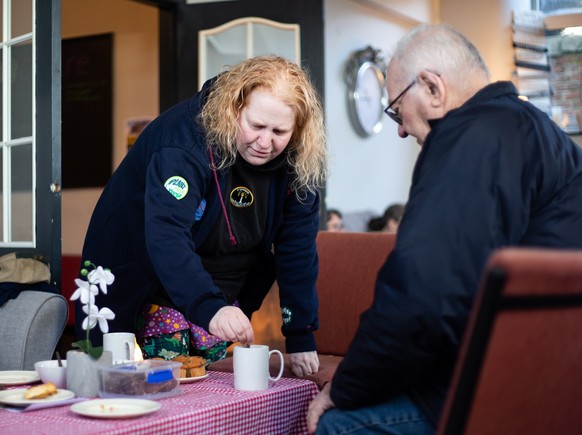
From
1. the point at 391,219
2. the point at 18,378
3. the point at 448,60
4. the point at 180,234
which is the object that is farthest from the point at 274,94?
the point at 391,219

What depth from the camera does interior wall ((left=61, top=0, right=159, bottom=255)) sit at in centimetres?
657

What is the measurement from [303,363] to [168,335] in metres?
0.37

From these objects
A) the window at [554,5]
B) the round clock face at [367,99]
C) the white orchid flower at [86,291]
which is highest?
the window at [554,5]

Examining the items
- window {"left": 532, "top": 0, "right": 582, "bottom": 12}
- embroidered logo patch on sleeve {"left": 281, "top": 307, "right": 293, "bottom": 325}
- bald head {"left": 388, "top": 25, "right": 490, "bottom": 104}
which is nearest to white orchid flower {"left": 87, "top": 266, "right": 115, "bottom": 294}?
embroidered logo patch on sleeve {"left": 281, "top": 307, "right": 293, "bottom": 325}

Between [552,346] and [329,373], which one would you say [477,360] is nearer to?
[552,346]

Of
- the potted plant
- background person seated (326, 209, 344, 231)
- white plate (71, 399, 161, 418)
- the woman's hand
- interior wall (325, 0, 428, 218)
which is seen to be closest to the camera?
white plate (71, 399, 161, 418)

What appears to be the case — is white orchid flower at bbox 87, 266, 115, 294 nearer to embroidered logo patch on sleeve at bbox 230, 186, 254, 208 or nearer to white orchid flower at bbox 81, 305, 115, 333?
white orchid flower at bbox 81, 305, 115, 333

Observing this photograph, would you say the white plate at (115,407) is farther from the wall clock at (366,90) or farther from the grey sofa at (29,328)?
the wall clock at (366,90)

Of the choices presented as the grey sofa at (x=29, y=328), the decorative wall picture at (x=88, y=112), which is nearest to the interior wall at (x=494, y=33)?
the decorative wall picture at (x=88, y=112)

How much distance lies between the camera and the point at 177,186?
205cm

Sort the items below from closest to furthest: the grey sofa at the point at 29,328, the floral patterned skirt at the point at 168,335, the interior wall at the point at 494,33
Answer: the floral patterned skirt at the point at 168,335 → the grey sofa at the point at 29,328 → the interior wall at the point at 494,33

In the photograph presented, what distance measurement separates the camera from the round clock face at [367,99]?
666cm

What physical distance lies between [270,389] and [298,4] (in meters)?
3.44

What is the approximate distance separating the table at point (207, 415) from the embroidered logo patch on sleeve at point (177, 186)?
44 centimetres
